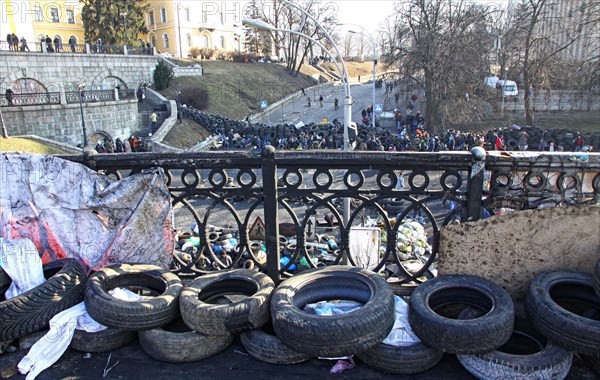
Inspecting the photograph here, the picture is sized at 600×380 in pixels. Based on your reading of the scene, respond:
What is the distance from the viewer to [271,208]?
3.52 meters

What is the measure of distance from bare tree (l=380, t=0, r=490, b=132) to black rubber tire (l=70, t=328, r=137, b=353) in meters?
33.4

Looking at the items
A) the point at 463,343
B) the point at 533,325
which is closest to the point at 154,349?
the point at 463,343

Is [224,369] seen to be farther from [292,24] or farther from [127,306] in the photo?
[292,24]

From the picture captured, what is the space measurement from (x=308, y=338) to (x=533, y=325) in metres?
1.55

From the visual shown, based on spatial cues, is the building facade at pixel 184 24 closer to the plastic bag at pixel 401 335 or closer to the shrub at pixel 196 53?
the shrub at pixel 196 53

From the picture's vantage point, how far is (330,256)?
10.2m

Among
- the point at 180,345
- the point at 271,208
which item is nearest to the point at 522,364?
the point at 271,208

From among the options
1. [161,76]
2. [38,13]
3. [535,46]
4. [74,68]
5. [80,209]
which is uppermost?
[38,13]

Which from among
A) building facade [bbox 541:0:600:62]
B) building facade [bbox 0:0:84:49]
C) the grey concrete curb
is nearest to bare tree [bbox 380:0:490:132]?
building facade [bbox 541:0:600:62]

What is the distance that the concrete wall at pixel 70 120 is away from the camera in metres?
28.8

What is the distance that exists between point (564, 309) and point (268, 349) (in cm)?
199

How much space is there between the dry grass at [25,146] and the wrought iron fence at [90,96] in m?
7.18

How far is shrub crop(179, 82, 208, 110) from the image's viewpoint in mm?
46156

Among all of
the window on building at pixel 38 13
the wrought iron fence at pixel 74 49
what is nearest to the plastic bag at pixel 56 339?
the wrought iron fence at pixel 74 49
